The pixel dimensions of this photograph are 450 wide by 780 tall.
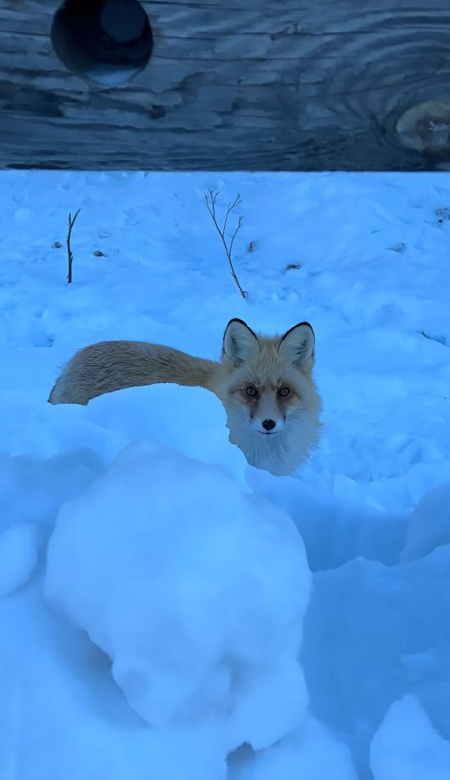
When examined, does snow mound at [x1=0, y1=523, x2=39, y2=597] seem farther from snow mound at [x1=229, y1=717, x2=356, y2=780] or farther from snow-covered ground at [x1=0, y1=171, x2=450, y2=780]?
snow mound at [x1=229, y1=717, x2=356, y2=780]

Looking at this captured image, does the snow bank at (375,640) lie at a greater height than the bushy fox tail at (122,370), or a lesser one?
greater

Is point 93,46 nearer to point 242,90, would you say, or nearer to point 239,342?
point 242,90

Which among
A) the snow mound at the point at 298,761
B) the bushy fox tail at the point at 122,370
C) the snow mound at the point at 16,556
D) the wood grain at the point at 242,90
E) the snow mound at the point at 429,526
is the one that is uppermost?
the wood grain at the point at 242,90

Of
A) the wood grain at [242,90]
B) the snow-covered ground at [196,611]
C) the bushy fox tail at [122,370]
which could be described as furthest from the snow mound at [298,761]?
the bushy fox tail at [122,370]

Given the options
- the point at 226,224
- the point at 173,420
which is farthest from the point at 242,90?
the point at 226,224

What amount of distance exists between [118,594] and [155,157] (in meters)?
1.01

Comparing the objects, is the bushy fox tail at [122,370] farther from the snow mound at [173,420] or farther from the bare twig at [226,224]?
the bare twig at [226,224]

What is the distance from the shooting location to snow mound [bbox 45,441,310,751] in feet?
3.43

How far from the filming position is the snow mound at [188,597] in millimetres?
1045

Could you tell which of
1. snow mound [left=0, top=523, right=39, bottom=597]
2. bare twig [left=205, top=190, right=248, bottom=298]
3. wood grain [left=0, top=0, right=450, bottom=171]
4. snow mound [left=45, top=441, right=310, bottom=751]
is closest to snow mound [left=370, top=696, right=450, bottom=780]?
snow mound [left=45, top=441, right=310, bottom=751]

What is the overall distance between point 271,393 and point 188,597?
293 centimetres

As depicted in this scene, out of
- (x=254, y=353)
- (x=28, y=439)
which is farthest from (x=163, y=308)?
(x=28, y=439)

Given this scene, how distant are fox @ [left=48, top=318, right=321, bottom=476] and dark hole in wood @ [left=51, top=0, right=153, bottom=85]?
235cm

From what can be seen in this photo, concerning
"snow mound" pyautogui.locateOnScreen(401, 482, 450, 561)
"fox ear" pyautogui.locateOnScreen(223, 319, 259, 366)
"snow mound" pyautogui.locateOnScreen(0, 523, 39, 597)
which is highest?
"snow mound" pyautogui.locateOnScreen(0, 523, 39, 597)
